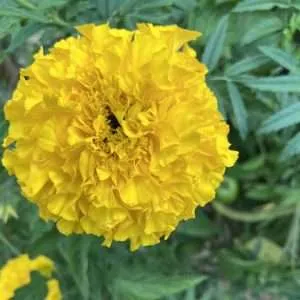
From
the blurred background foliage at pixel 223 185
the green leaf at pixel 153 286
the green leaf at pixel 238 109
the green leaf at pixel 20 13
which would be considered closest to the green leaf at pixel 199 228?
the blurred background foliage at pixel 223 185

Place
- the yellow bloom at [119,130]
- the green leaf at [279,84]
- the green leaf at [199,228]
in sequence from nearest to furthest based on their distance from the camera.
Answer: the yellow bloom at [119,130] < the green leaf at [279,84] < the green leaf at [199,228]

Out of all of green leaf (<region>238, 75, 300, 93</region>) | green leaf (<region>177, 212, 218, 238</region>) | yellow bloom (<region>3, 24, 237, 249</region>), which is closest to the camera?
yellow bloom (<region>3, 24, 237, 249</region>)

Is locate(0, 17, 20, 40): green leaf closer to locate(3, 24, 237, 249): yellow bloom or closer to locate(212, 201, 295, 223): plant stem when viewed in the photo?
locate(3, 24, 237, 249): yellow bloom

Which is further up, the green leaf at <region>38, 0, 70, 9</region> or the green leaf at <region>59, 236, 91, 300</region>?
the green leaf at <region>38, 0, 70, 9</region>

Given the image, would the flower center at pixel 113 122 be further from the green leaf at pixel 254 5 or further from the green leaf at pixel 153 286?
the green leaf at pixel 153 286

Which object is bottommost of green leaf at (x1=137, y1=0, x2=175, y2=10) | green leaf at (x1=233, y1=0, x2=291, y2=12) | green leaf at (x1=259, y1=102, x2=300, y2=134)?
green leaf at (x1=259, y1=102, x2=300, y2=134)

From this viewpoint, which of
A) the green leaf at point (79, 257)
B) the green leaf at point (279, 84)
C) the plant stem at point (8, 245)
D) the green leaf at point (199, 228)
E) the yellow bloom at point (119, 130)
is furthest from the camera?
the green leaf at point (199, 228)

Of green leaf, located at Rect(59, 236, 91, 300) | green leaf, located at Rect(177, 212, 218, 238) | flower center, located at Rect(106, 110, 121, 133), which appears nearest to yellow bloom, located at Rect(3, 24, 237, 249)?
flower center, located at Rect(106, 110, 121, 133)

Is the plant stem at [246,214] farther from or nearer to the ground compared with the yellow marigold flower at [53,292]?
nearer to the ground

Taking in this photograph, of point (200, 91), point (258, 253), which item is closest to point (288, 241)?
point (258, 253)
